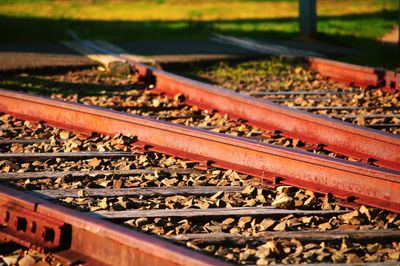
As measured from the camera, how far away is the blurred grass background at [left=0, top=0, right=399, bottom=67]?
48.5 ft

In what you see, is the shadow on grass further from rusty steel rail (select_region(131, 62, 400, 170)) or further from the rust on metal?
the rust on metal

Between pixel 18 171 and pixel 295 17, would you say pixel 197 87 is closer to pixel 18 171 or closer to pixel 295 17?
pixel 18 171

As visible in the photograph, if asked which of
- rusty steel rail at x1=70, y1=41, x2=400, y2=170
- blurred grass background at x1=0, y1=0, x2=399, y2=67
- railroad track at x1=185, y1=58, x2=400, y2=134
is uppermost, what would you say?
rusty steel rail at x1=70, y1=41, x2=400, y2=170

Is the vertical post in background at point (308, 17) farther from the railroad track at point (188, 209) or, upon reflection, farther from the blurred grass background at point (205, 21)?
the railroad track at point (188, 209)

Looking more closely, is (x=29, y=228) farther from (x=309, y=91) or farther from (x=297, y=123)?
(x=309, y=91)

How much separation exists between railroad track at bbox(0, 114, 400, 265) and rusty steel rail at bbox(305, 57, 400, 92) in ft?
13.0

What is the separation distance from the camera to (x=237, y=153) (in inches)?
213

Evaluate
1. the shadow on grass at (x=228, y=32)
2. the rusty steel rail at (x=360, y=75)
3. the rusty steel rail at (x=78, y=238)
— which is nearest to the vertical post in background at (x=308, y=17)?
the shadow on grass at (x=228, y=32)

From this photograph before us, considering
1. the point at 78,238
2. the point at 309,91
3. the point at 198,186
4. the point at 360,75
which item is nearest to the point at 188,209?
the point at 198,186

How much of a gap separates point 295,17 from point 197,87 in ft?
49.7

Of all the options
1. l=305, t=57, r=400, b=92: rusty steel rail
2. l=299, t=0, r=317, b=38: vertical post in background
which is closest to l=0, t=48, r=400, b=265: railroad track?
l=305, t=57, r=400, b=92: rusty steel rail

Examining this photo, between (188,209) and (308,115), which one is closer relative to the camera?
Result: (188,209)

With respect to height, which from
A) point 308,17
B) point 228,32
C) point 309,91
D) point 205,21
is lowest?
point 205,21

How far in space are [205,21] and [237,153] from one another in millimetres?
15608
